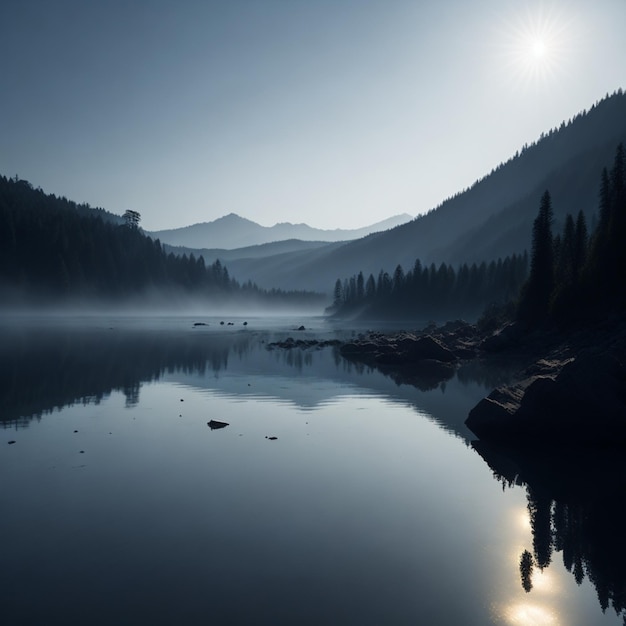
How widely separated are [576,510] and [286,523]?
24.8 feet

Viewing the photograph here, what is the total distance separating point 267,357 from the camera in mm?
48188

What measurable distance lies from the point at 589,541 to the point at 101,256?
186 m

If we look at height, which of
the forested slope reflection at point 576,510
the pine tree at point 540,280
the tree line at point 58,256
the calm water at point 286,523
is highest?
the tree line at point 58,256

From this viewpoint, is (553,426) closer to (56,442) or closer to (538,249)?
(56,442)

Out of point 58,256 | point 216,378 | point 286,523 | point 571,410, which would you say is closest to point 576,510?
point 571,410

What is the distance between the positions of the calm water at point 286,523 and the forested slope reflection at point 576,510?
61 mm

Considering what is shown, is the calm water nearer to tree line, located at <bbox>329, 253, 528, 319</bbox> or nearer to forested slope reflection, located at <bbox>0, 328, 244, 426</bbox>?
forested slope reflection, located at <bbox>0, 328, 244, 426</bbox>

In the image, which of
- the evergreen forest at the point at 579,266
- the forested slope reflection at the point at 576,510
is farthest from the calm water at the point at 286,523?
the evergreen forest at the point at 579,266

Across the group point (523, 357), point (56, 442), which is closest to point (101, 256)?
point (523, 357)

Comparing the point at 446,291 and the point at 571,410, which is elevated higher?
the point at 446,291

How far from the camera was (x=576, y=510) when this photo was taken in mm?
12125

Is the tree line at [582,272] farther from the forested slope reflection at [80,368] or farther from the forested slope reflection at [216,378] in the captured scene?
the forested slope reflection at [80,368]

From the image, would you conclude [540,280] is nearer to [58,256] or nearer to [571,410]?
[571,410]

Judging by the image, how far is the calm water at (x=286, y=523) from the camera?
7.77m
